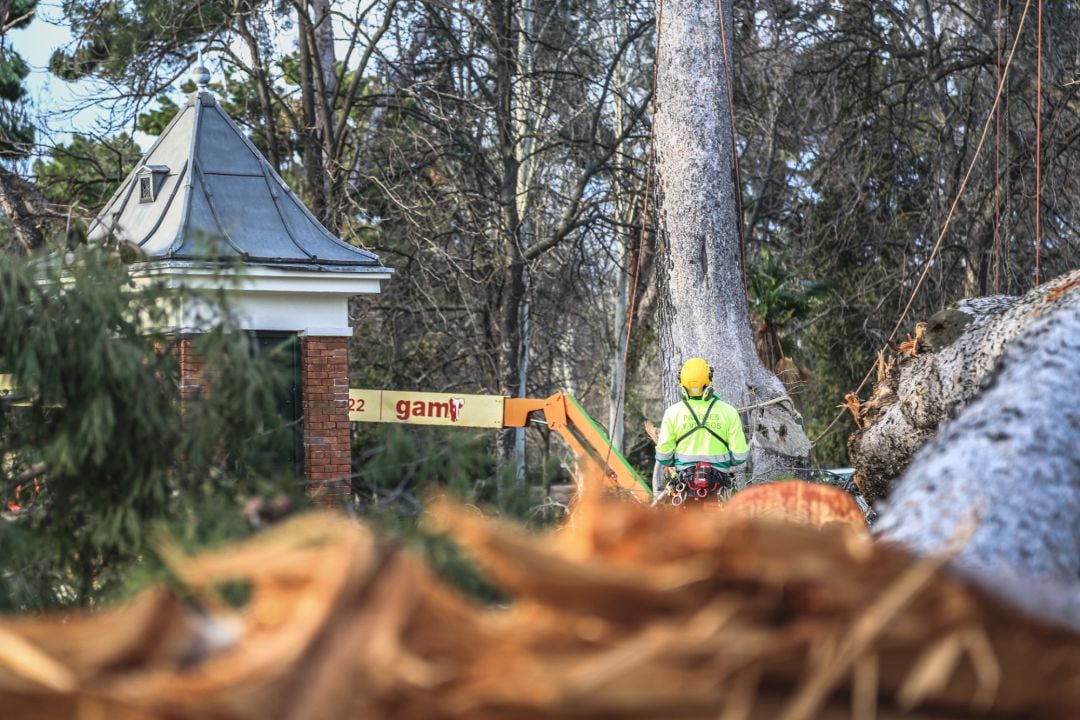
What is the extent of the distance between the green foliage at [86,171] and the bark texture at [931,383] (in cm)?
1358

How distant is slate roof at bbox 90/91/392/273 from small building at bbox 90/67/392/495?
0.01 meters

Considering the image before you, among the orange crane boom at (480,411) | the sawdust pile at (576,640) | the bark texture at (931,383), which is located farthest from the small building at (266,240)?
the sawdust pile at (576,640)

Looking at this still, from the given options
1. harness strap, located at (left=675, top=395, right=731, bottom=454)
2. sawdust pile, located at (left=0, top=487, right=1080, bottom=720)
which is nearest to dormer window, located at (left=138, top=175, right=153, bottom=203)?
harness strap, located at (left=675, top=395, right=731, bottom=454)

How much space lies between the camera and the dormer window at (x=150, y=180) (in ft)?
44.3

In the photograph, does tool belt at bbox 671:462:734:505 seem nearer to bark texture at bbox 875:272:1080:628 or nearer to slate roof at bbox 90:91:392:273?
slate roof at bbox 90:91:392:273

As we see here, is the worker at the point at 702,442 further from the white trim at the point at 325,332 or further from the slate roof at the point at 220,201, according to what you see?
the slate roof at the point at 220,201

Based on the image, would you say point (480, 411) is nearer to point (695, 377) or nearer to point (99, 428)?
point (695, 377)

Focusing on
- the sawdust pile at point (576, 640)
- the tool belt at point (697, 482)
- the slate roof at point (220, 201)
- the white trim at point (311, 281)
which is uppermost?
the slate roof at point (220, 201)

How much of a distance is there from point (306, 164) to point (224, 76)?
1835 mm

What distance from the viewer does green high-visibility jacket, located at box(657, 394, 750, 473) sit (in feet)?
28.5

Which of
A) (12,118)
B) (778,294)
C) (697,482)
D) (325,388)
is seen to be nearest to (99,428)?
(697,482)

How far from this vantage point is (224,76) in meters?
19.9

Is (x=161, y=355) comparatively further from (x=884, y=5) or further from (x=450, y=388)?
(x=450, y=388)

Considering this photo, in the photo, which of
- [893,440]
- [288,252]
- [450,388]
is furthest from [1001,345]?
[450,388]
